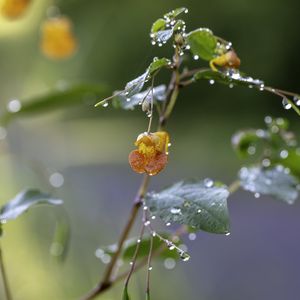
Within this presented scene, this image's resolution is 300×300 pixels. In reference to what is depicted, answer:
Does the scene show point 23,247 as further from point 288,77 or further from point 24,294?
point 288,77

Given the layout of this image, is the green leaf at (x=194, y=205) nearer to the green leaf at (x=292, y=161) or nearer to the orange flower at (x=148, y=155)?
the orange flower at (x=148, y=155)

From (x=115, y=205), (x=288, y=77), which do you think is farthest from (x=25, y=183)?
(x=288, y=77)

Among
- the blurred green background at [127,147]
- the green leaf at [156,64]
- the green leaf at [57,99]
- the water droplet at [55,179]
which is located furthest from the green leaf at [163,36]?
the blurred green background at [127,147]

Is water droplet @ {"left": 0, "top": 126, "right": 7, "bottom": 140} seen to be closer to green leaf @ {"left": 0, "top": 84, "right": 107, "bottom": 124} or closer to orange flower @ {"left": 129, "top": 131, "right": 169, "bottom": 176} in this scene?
green leaf @ {"left": 0, "top": 84, "right": 107, "bottom": 124}

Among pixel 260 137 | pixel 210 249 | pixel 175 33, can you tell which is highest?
pixel 175 33

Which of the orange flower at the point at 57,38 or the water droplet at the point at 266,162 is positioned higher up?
the orange flower at the point at 57,38

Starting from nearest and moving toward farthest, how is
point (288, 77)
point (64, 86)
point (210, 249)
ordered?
point (64, 86) < point (210, 249) < point (288, 77)

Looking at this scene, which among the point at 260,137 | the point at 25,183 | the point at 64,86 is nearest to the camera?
the point at 260,137
